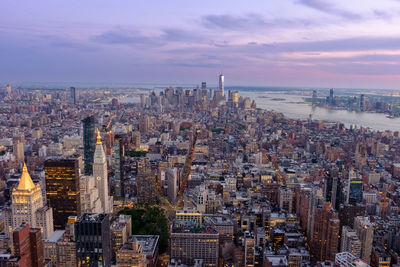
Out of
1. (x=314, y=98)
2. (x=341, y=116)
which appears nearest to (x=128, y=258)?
(x=341, y=116)

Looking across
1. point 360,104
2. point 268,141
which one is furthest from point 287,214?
point 360,104

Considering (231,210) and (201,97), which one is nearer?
(231,210)

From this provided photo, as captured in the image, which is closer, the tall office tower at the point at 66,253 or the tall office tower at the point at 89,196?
the tall office tower at the point at 66,253

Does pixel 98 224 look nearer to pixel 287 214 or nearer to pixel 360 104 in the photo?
pixel 287 214

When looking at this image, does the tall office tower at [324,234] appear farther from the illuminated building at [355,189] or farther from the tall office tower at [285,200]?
the illuminated building at [355,189]

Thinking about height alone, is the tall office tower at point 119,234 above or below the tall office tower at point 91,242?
below

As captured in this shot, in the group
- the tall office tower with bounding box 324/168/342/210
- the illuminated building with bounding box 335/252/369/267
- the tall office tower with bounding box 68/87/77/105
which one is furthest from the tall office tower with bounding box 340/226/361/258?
the tall office tower with bounding box 68/87/77/105

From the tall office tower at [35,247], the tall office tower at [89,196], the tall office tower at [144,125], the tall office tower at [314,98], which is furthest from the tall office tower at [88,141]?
the tall office tower at [314,98]
